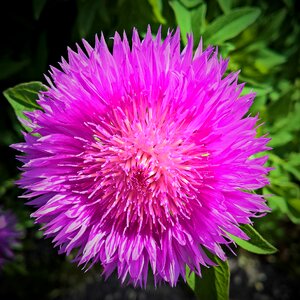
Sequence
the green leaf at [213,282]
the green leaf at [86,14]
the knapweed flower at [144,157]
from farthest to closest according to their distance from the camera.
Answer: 1. the green leaf at [86,14]
2. the green leaf at [213,282]
3. the knapweed flower at [144,157]

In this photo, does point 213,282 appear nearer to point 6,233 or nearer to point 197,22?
point 197,22

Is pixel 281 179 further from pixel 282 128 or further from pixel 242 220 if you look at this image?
pixel 242 220

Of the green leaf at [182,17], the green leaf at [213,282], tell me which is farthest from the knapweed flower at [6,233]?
the green leaf at [182,17]

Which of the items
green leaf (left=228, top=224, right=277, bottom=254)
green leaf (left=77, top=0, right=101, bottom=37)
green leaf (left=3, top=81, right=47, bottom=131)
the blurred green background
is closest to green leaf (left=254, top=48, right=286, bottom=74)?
the blurred green background

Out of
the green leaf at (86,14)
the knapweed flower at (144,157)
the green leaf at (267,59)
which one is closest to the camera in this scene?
the knapweed flower at (144,157)

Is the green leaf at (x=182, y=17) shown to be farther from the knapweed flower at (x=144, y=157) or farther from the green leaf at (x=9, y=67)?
the green leaf at (x=9, y=67)

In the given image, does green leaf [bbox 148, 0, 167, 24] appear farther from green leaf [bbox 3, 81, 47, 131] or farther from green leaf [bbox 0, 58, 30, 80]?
green leaf [bbox 0, 58, 30, 80]
